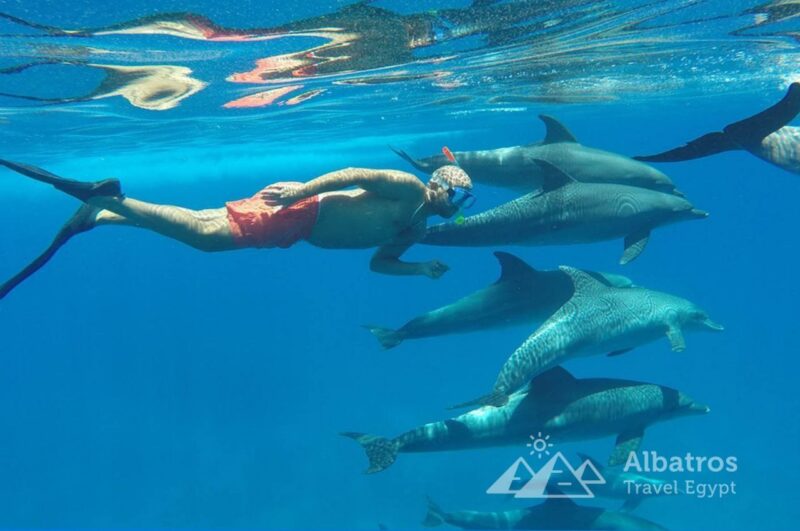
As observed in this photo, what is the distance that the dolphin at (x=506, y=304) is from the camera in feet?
31.9

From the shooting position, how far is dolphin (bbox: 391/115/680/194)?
9.98 metres

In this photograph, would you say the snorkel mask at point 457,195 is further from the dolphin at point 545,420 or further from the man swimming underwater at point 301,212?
the dolphin at point 545,420

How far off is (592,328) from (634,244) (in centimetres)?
147

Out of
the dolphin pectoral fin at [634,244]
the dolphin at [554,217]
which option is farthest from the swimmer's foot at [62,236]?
the dolphin pectoral fin at [634,244]

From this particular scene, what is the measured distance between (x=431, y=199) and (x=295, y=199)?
61.5 inches

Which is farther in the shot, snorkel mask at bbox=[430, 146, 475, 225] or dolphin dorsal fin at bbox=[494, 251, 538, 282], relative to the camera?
dolphin dorsal fin at bbox=[494, 251, 538, 282]

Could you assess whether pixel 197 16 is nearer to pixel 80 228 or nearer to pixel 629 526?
pixel 80 228

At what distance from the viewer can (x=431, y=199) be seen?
276 inches

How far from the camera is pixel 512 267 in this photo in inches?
380

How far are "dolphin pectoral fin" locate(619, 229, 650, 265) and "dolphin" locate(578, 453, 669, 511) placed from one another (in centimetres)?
480

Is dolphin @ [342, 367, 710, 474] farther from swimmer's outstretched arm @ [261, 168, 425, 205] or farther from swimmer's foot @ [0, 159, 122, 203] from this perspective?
swimmer's foot @ [0, 159, 122, 203]

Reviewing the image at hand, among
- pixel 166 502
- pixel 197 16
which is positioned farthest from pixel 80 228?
pixel 166 502

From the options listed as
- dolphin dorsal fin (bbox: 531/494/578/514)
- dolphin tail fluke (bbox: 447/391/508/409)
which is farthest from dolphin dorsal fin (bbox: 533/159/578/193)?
dolphin dorsal fin (bbox: 531/494/578/514)

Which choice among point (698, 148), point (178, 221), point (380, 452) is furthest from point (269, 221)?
point (698, 148)
